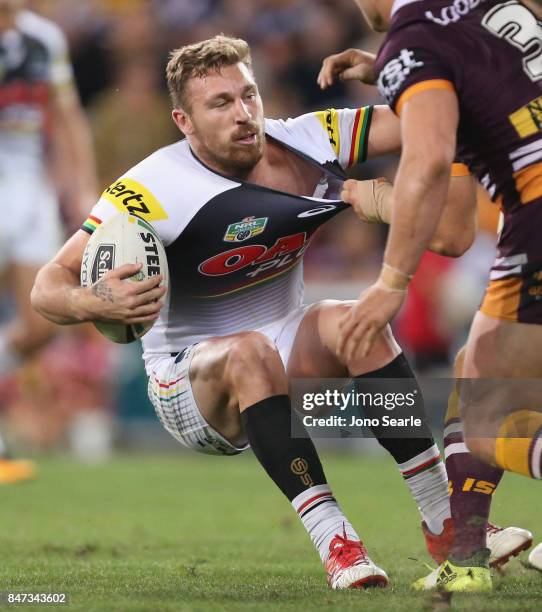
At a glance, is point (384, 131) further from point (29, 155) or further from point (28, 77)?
point (29, 155)

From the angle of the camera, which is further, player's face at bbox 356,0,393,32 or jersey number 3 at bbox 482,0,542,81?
player's face at bbox 356,0,393,32

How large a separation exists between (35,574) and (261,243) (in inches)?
56.8

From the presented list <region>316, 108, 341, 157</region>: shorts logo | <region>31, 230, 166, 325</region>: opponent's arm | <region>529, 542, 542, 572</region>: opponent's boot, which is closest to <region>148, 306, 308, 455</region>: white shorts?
<region>31, 230, 166, 325</region>: opponent's arm

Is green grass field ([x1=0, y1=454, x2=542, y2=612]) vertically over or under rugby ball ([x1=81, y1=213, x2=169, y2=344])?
under

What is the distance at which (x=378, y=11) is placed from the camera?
3949 mm

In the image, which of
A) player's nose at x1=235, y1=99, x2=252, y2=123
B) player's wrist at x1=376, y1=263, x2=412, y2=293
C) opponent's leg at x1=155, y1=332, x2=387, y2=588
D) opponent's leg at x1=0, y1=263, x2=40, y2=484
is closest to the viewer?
player's wrist at x1=376, y1=263, x2=412, y2=293

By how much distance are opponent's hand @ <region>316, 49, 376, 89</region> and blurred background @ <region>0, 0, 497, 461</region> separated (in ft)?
13.1

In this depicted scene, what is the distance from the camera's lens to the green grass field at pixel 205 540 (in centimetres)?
394

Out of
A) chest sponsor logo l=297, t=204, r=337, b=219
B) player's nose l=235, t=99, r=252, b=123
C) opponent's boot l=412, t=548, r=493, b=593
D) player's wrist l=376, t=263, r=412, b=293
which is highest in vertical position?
player's nose l=235, t=99, r=252, b=123

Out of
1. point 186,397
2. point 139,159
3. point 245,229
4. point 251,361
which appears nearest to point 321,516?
point 251,361

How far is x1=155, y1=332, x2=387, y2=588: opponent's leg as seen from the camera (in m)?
4.20

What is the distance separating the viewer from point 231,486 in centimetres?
843

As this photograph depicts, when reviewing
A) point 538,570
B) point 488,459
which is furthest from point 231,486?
point 488,459

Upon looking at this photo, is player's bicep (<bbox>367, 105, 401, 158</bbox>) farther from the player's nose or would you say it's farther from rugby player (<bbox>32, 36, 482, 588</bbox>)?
the player's nose
